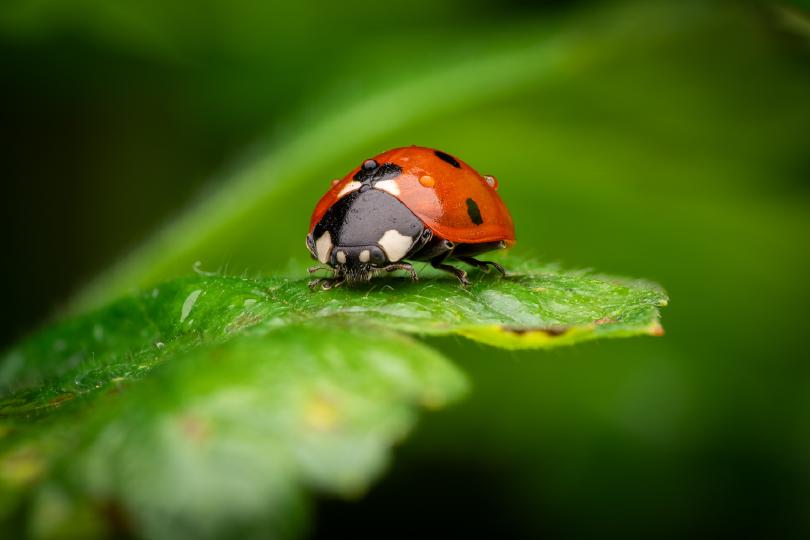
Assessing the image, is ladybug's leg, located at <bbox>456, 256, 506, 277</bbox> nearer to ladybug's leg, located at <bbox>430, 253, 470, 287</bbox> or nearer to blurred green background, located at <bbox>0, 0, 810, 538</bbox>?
ladybug's leg, located at <bbox>430, 253, 470, 287</bbox>

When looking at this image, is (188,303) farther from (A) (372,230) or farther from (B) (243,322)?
(A) (372,230)

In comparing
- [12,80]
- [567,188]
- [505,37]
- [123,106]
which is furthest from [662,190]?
[12,80]

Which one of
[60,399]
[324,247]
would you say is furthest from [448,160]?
[60,399]

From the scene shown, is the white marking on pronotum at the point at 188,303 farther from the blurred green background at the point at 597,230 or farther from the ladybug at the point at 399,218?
the blurred green background at the point at 597,230

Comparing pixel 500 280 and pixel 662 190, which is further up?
pixel 662 190

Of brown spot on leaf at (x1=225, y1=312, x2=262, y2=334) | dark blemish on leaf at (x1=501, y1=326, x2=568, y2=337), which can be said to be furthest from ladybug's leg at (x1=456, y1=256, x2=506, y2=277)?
brown spot on leaf at (x1=225, y1=312, x2=262, y2=334)

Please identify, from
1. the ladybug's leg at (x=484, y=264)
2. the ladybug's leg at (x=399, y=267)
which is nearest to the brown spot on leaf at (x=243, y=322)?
the ladybug's leg at (x=399, y=267)

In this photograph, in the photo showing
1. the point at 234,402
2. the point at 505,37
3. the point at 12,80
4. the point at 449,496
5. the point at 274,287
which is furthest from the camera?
the point at 12,80

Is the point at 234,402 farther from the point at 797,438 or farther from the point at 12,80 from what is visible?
the point at 12,80
